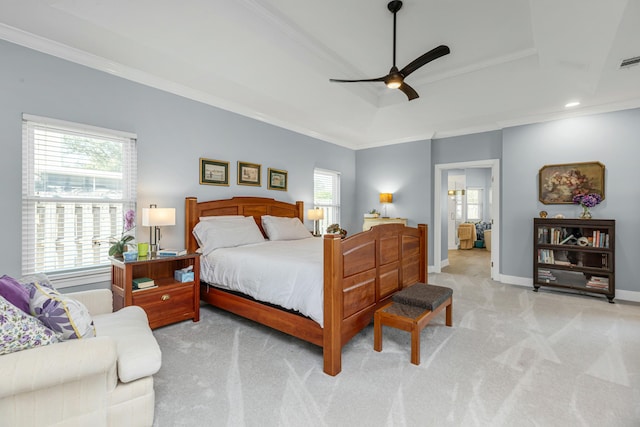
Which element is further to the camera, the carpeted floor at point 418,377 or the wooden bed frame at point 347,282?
the wooden bed frame at point 347,282

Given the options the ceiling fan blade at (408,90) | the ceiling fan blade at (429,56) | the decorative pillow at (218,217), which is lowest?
the decorative pillow at (218,217)

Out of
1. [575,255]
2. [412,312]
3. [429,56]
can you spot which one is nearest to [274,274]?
[412,312]

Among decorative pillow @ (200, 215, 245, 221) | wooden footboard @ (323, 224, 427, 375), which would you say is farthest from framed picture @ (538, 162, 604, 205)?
decorative pillow @ (200, 215, 245, 221)

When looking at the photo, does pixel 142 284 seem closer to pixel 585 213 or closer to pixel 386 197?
pixel 386 197

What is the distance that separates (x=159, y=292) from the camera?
289 centimetres

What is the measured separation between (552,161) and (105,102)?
20.0ft

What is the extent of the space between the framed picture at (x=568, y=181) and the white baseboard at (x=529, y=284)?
51.1 inches

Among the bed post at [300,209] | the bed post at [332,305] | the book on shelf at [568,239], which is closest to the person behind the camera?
the bed post at [332,305]

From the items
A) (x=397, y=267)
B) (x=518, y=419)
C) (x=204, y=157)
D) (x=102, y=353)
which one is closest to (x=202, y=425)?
(x=102, y=353)

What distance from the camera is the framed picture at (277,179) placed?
4.79 m

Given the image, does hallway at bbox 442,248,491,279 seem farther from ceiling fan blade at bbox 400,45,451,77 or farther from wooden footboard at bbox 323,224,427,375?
ceiling fan blade at bbox 400,45,451,77

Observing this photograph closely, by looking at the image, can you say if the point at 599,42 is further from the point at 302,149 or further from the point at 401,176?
the point at 302,149

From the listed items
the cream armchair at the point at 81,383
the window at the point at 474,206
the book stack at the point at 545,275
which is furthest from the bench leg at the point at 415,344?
the window at the point at 474,206

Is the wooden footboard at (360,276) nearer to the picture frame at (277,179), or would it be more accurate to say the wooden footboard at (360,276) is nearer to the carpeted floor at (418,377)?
the carpeted floor at (418,377)
